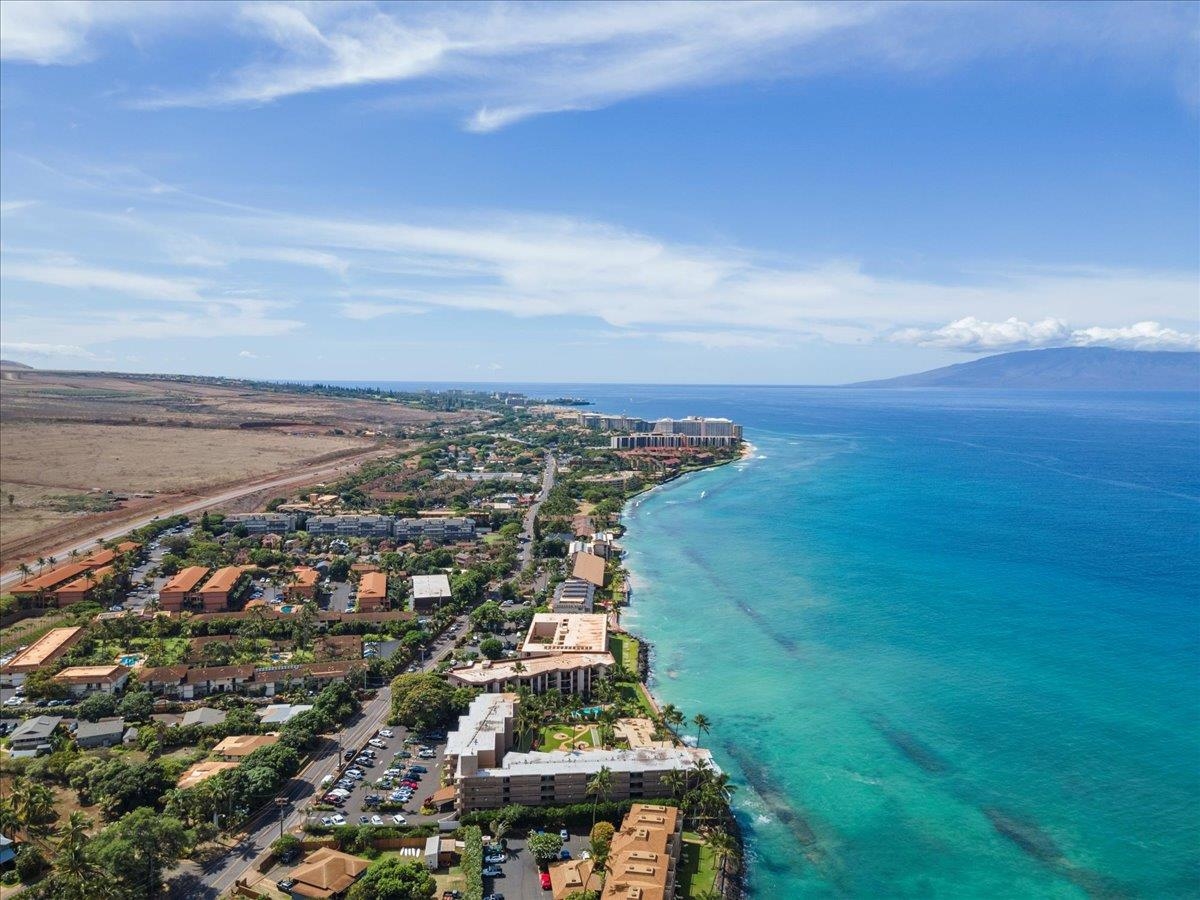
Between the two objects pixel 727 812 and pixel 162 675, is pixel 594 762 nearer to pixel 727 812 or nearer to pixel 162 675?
pixel 727 812

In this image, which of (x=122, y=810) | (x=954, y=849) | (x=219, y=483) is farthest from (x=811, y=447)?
(x=122, y=810)

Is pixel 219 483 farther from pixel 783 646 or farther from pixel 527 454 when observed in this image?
pixel 783 646

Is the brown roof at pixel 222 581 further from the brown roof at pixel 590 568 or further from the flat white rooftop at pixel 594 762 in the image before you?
the flat white rooftop at pixel 594 762

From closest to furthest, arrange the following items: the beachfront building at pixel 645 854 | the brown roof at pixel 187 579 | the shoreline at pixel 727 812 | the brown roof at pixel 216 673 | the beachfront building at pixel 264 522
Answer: the beachfront building at pixel 645 854 < the shoreline at pixel 727 812 < the brown roof at pixel 216 673 < the brown roof at pixel 187 579 < the beachfront building at pixel 264 522

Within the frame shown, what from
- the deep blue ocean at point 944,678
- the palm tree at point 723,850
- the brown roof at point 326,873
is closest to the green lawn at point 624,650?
the deep blue ocean at point 944,678

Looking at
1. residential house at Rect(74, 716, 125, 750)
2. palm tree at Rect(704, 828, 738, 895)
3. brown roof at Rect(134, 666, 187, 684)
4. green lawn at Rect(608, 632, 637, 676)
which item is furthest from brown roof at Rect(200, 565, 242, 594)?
palm tree at Rect(704, 828, 738, 895)

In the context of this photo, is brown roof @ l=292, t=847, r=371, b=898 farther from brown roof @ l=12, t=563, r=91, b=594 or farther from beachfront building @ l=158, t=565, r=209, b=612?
brown roof @ l=12, t=563, r=91, b=594
